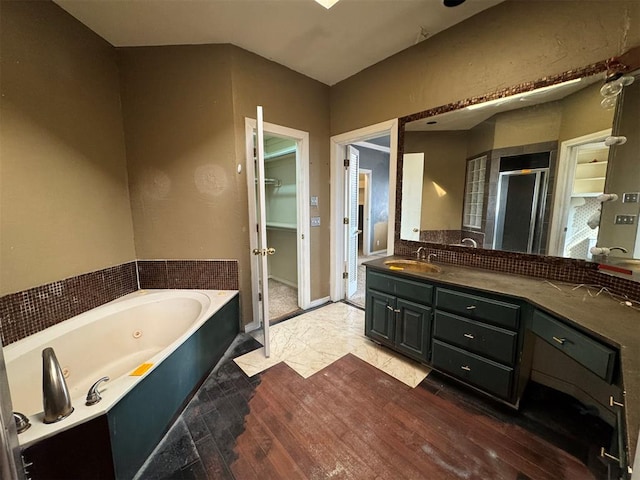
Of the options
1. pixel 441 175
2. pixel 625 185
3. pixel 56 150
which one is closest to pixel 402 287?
pixel 441 175

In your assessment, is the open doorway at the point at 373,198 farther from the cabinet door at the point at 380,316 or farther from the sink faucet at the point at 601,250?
the sink faucet at the point at 601,250

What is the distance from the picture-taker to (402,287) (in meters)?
1.95

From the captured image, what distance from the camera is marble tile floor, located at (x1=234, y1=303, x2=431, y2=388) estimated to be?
6.49 ft

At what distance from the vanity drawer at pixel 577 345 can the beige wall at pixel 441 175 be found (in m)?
0.97

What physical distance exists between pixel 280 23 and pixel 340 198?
1741 millimetres

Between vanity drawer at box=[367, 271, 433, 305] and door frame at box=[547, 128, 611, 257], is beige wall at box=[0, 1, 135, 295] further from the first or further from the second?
door frame at box=[547, 128, 611, 257]

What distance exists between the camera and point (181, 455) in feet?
4.34

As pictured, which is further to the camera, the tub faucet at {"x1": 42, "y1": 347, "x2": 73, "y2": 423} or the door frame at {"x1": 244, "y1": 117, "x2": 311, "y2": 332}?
the door frame at {"x1": 244, "y1": 117, "x2": 311, "y2": 332}

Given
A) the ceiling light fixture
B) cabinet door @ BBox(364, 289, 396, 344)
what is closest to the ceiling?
the ceiling light fixture

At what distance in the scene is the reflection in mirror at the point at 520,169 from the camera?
1541 millimetres

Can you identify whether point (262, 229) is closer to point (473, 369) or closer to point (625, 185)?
point (473, 369)

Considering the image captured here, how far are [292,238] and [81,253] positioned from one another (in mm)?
2400

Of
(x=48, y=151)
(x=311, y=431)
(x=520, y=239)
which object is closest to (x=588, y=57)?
(x=520, y=239)

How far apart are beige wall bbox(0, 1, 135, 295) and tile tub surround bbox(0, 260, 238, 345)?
0.26 ft
